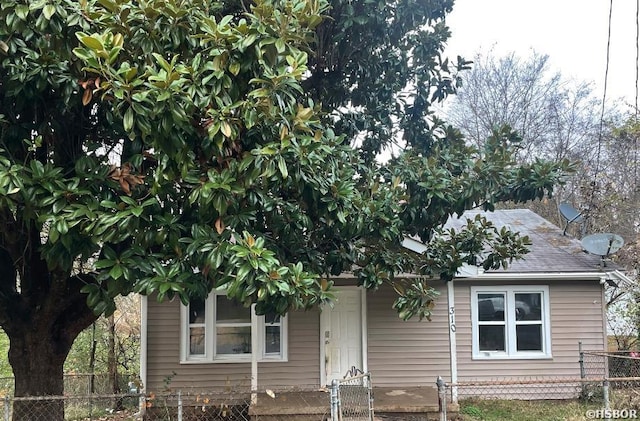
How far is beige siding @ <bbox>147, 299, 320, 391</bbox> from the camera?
1034cm

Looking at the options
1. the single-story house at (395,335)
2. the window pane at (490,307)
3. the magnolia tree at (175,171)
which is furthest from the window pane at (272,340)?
the magnolia tree at (175,171)

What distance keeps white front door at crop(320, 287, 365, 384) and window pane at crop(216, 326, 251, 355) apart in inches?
58.3

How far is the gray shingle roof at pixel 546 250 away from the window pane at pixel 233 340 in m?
4.98

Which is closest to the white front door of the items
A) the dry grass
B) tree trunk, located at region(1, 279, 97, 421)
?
the dry grass

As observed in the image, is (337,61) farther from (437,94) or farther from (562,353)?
(562,353)

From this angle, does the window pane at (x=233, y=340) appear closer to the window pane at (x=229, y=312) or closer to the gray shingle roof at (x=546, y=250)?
the window pane at (x=229, y=312)

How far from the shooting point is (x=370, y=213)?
604cm

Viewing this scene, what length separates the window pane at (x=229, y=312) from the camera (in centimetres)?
1066

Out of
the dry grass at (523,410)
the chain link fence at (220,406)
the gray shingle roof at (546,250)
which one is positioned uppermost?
the gray shingle roof at (546,250)

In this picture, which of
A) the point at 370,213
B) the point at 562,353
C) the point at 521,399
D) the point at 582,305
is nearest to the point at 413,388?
the point at 521,399

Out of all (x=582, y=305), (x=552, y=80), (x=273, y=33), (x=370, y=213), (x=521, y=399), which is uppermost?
(x=552, y=80)

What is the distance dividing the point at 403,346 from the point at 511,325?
2.25 metres

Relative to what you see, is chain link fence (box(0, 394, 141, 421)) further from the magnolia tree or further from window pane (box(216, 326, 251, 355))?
window pane (box(216, 326, 251, 355))

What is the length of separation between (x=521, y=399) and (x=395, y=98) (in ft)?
21.9
